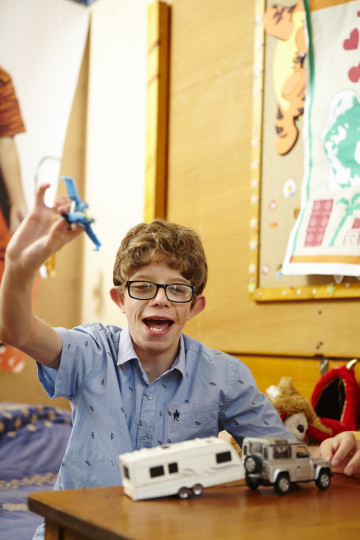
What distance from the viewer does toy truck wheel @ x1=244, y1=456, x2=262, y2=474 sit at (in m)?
0.75

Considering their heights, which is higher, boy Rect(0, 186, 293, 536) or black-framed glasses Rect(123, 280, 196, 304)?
black-framed glasses Rect(123, 280, 196, 304)

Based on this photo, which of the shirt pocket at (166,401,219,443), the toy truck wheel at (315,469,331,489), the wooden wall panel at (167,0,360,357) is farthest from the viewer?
the wooden wall panel at (167,0,360,357)

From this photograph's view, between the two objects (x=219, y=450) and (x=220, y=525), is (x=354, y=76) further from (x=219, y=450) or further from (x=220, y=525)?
(x=220, y=525)

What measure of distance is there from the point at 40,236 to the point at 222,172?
1.33 m

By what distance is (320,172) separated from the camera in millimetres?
1664

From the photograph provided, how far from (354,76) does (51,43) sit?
1.94 metres

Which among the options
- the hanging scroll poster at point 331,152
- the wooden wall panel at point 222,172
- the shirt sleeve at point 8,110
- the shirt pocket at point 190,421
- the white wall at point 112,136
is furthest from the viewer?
the shirt sleeve at point 8,110

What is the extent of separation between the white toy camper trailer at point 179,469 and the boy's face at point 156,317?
0.33m

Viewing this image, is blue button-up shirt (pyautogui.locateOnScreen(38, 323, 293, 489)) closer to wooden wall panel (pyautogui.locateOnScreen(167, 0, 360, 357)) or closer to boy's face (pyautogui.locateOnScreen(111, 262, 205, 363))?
boy's face (pyautogui.locateOnScreen(111, 262, 205, 363))

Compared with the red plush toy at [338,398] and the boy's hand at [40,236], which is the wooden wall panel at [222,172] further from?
the boy's hand at [40,236]

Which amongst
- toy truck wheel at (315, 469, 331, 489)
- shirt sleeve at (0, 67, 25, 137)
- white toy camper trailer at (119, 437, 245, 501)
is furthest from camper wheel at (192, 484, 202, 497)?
shirt sleeve at (0, 67, 25, 137)

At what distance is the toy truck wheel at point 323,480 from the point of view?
2.55ft

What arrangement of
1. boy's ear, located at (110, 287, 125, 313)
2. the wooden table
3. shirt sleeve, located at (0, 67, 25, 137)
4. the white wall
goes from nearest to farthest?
1. the wooden table
2. boy's ear, located at (110, 287, 125, 313)
3. the white wall
4. shirt sleeve, located at (0, 67, 25, 137)

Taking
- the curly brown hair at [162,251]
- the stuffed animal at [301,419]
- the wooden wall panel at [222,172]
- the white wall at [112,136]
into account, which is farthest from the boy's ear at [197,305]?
the white wall at [112,136]
